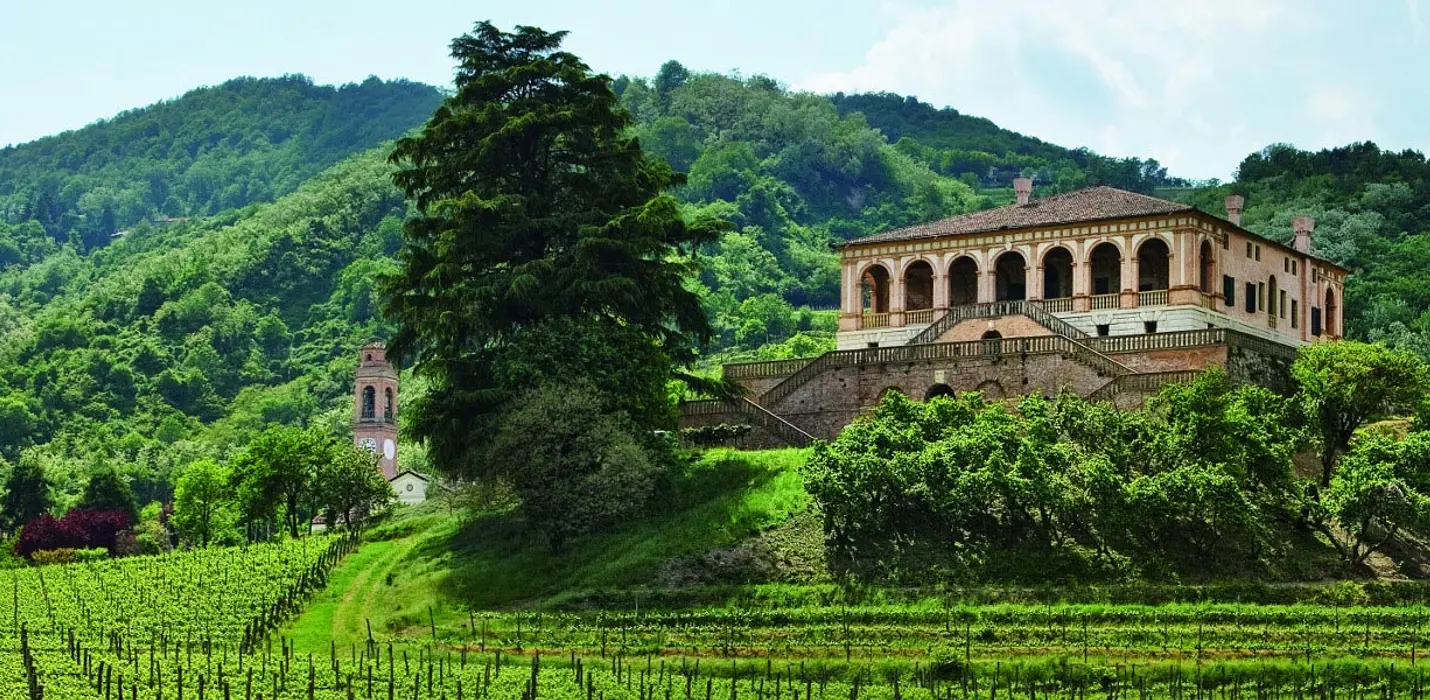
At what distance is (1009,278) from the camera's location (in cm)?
8844

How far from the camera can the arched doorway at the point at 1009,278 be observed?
87.8m

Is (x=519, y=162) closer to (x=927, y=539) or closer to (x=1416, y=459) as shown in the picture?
(x=927, y=539)

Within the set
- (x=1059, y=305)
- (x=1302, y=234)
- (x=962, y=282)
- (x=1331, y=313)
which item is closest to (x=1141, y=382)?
(x=1059, y=305)

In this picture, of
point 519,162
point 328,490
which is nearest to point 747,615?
point 519,162

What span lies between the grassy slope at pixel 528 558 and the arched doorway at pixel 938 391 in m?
6.67

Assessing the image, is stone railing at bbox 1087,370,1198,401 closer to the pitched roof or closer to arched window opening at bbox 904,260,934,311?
the pitched roof

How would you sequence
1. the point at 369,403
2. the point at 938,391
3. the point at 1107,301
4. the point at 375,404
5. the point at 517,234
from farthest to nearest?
the point at 369,403 → the point at 375,404 → the point at 1107,301 → the point at 938,391 → the point at 517,234

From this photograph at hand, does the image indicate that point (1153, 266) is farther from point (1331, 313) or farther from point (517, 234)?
point (517, 234)

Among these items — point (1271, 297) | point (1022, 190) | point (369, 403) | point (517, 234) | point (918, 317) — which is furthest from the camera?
point (369, 403)

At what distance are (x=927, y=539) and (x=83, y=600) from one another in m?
26.1

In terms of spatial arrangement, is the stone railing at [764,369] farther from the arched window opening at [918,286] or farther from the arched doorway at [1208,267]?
the arched doorway at [1208,267]

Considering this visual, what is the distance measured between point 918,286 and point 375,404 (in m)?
70.3

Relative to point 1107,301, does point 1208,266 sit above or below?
above

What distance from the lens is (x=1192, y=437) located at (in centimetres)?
6762
